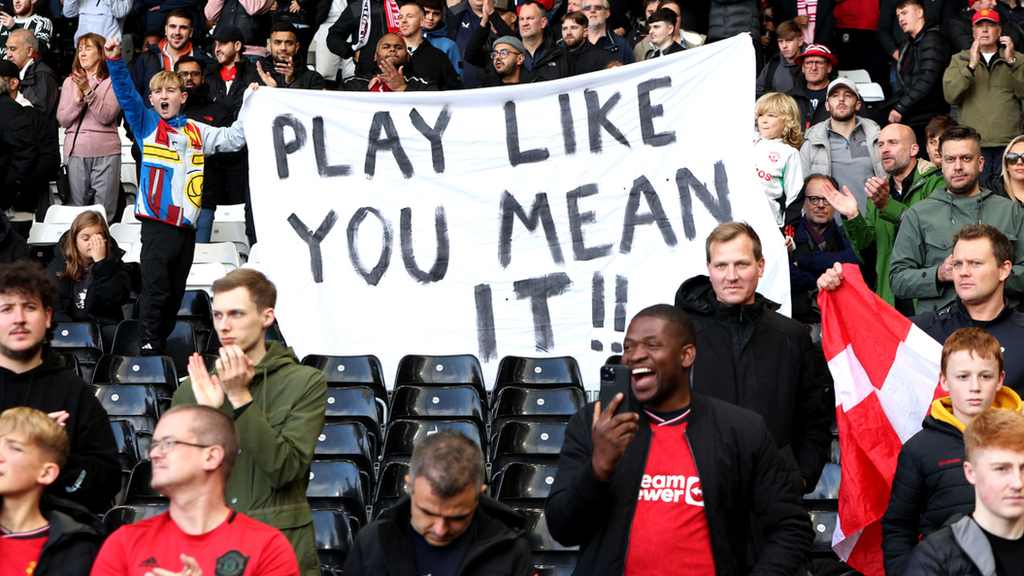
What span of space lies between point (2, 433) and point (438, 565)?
1.40 meters

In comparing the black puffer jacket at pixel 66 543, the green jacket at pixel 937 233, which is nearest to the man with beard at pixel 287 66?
the green jacket at pixel 937 233

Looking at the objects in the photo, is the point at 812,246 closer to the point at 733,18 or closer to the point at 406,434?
the point at 406,434

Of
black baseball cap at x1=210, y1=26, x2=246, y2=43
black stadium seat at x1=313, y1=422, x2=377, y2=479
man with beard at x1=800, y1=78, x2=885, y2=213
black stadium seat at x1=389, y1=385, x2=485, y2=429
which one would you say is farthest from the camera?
black baseball cap at x1=210, y1=26, x2=246, y2=43

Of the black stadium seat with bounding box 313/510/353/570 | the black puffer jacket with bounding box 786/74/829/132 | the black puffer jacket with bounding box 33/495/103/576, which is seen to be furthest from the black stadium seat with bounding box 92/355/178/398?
the black puffer jacket with bounding box 786/74/829/132

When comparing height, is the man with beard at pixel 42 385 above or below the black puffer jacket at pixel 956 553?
above

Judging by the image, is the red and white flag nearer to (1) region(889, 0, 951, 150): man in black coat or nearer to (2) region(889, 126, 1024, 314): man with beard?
(2) region(889, 126, 1024, 314): man with beard

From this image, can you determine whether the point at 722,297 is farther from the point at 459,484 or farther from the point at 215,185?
the point at 215,185

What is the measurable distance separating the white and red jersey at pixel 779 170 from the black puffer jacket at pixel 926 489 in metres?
4.03

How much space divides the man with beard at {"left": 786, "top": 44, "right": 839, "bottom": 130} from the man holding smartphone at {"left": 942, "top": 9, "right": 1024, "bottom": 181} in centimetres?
105

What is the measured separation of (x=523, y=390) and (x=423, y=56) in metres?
4.70

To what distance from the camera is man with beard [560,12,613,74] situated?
1003cm

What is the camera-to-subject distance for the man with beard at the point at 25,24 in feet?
39.9

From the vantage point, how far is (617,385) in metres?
3.26

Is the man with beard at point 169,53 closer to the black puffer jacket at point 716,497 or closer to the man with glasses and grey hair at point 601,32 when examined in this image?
the man with glasses and grey hair at point 601,32
